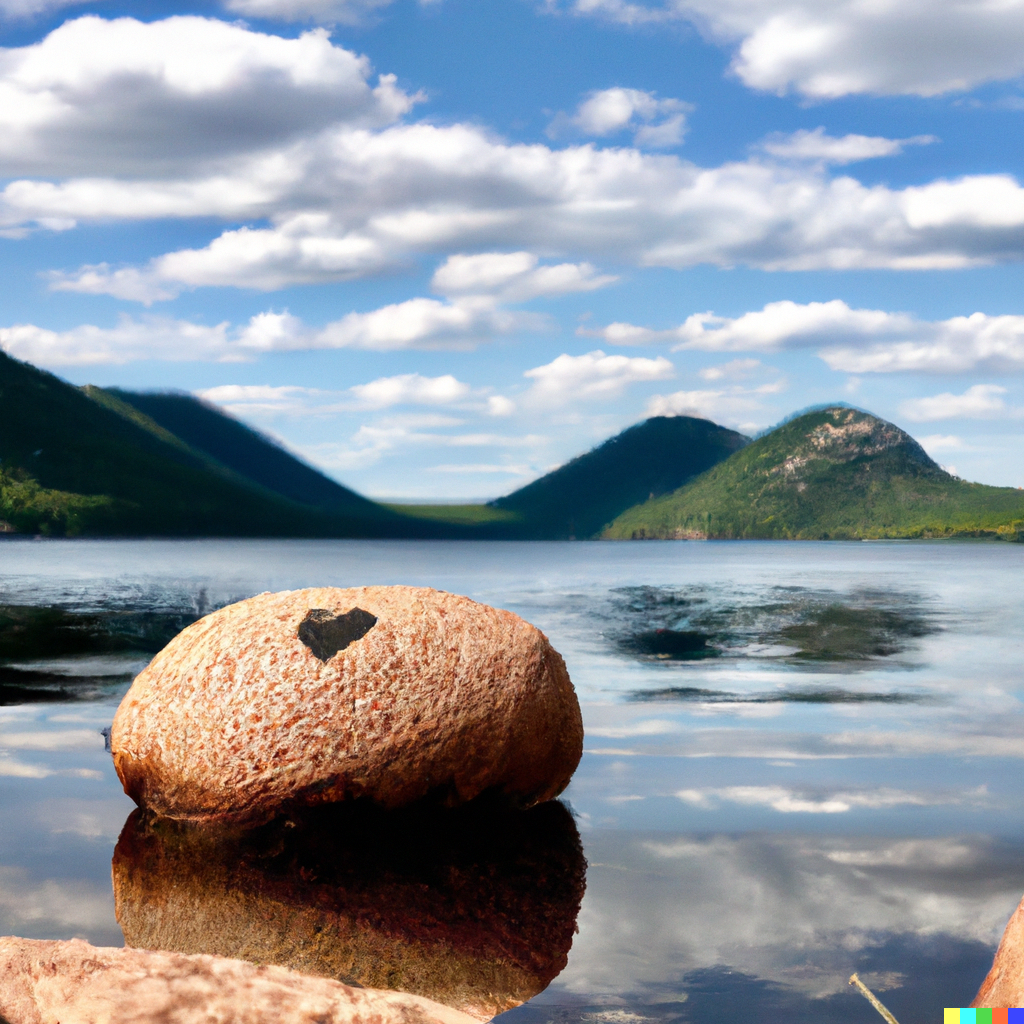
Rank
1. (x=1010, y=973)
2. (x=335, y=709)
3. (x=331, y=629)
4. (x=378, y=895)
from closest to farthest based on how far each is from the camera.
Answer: (x=1010, y=973) → (x=378, y=895) → (x=335, y=709) → (x=331, y=629)

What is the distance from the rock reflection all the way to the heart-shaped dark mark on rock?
128cm

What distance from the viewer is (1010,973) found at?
3.14 m

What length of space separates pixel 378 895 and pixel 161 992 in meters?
4.45

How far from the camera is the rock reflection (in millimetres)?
5695

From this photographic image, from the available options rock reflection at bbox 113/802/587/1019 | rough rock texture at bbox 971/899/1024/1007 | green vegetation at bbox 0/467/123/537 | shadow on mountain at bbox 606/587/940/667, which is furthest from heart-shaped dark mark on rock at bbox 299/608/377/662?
green vegetation at bbox 0/467/123/537

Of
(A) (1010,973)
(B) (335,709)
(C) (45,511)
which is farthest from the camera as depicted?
(C) (45,511)

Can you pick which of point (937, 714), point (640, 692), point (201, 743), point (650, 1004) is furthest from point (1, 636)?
point (650, 1004)

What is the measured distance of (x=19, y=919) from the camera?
6242mm

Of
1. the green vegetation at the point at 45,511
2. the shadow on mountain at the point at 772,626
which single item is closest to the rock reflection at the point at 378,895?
the shadow on mountain at the point at 772,626

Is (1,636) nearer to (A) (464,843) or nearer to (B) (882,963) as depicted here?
(A) (464,843)

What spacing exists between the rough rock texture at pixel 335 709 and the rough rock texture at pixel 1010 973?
4.96 meters

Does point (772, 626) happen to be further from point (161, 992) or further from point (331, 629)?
point (161, 992)

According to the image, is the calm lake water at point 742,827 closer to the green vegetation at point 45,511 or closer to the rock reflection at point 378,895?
the rock reflection at point 378,895

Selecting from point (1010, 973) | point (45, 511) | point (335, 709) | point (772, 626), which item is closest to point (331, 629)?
point (335, 709)
